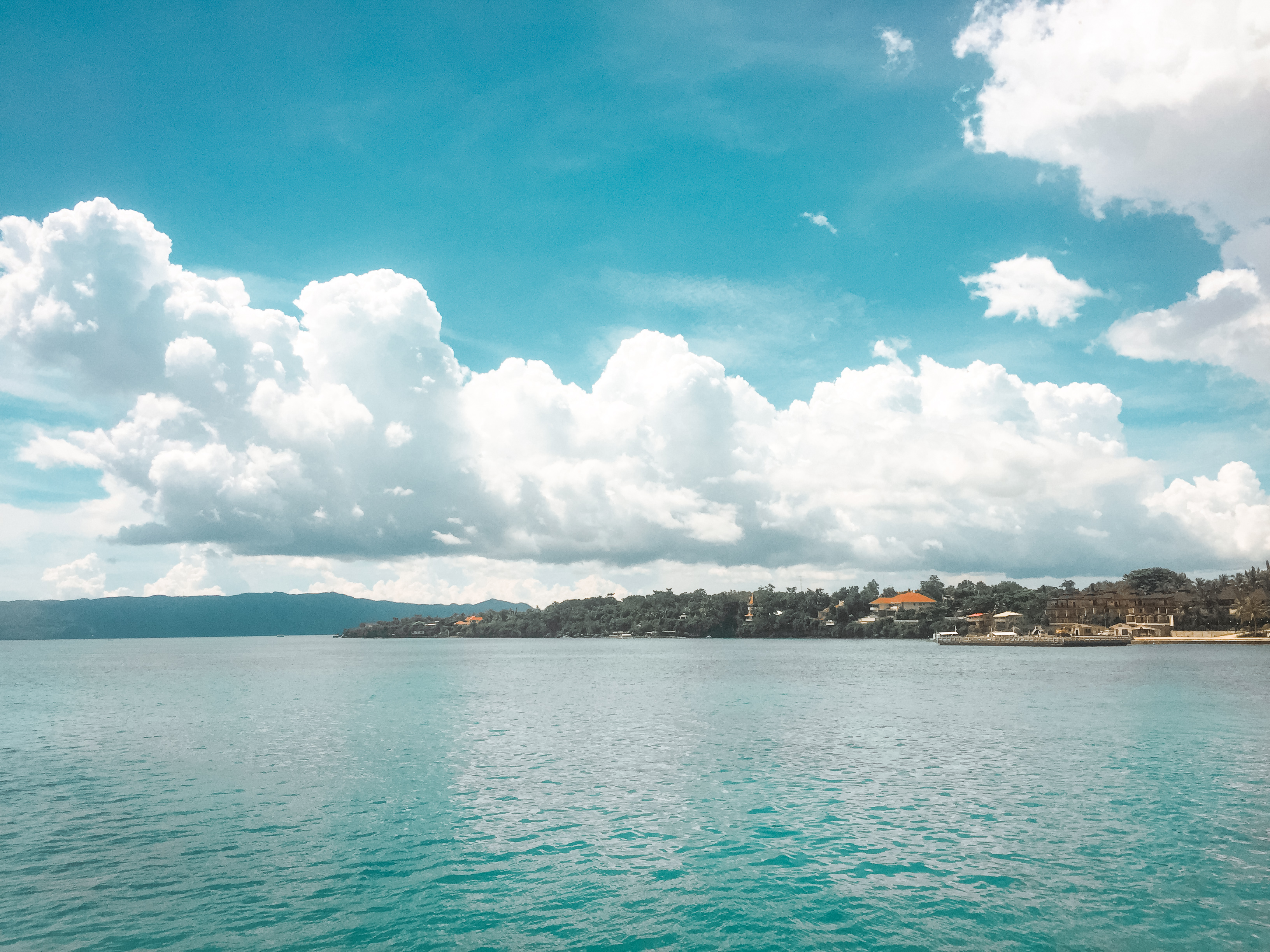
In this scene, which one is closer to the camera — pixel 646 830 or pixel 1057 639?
pixel 646 830

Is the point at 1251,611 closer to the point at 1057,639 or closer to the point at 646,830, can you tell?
the point at 1057,639

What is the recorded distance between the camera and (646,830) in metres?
25.6

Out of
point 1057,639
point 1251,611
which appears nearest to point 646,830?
point 1057,639

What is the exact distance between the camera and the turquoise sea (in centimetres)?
1784

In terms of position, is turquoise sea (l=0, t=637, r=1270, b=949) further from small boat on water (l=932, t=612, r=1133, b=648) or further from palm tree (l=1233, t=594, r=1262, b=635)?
palm tree (l=1233, t=594, r=1262, b=635)

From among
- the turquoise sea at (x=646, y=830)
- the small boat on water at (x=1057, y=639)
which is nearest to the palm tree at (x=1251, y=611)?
the small boat on water at (x=1057, y=639)

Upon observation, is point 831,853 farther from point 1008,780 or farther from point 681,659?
point 681,659

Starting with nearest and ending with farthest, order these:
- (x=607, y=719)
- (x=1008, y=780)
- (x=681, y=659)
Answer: (x=1008, y=780), (x=607, y=719), (x=681, y=659)

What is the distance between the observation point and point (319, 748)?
42406 millimetres

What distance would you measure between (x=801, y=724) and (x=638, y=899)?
1303 inches

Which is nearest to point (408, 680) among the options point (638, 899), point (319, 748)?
point (319, 748)

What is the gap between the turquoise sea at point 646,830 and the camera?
17844 millimetres

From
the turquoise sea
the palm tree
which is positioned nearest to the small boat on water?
the palm tree

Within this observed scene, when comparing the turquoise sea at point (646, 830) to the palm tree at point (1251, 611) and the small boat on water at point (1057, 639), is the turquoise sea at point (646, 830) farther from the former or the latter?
the palm tree at point (1251, 611)
